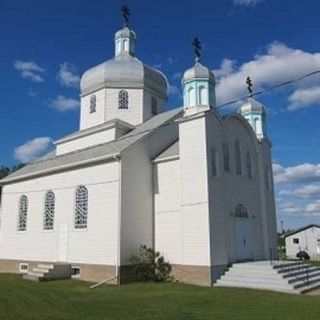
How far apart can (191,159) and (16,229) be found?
41.0ft

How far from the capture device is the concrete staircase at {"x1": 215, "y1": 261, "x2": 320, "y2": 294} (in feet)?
54.8

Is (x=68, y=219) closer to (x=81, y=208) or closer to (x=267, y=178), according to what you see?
(x=81, y=208)

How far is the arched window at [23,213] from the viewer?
25.5 m

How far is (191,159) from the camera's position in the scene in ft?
63.6

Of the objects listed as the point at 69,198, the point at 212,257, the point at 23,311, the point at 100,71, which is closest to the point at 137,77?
the point at 100,71

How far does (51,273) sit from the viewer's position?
20406 millimetres

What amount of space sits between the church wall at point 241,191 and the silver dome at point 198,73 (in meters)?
2.46

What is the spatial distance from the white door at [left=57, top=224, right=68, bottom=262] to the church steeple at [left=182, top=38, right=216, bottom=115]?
28.4 feet

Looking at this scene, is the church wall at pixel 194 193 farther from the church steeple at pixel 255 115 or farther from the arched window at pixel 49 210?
the arched window at pixel 49 210

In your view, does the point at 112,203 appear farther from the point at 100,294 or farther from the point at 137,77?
the point at 137,77

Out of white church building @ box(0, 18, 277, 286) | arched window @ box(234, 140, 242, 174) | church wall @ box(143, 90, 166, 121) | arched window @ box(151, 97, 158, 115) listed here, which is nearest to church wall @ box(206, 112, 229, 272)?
A: white church building @ box(0, 18, 277, 286)

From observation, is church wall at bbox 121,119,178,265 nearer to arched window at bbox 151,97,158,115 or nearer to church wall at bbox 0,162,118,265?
church wall at bbox 0,162,118,265

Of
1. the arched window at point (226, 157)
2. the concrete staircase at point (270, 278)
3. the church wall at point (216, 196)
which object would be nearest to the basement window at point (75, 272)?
the church wall at point (216, 196)

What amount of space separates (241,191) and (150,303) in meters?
9.47
